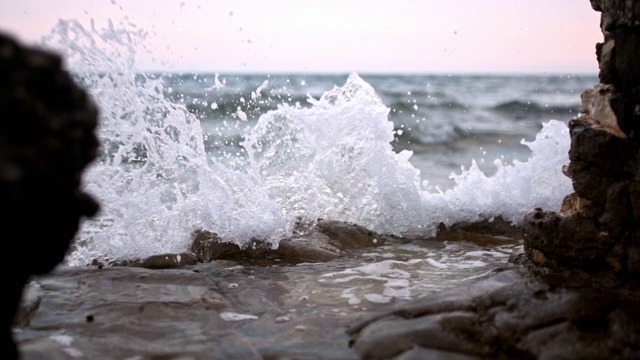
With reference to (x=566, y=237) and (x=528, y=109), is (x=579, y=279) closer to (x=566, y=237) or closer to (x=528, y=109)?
(x=566, y=237)

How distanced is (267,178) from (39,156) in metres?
4.35

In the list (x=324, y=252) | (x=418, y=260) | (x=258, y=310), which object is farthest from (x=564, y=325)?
(x=324, y=252)

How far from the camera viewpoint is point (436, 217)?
5.45 metres

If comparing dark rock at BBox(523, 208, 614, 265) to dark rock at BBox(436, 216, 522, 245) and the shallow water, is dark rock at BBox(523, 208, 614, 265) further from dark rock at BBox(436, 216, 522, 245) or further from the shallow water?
dark rock at BBox(436, 216, 522, 245)

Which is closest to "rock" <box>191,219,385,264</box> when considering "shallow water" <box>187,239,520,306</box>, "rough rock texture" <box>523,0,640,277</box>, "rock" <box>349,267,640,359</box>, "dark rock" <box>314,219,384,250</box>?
"dark rock" <box>314,219,384,250</box>

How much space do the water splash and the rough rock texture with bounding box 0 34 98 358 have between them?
2737 millimetres

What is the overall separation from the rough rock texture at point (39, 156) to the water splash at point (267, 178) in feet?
8.98

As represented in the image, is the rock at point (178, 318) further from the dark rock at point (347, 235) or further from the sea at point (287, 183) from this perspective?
the dark rock at point (347, 235)

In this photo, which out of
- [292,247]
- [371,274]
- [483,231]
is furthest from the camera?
[483,231]

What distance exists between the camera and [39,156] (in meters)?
1.60

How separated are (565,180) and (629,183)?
A: 302 centimetres

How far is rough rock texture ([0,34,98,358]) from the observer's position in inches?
61.2

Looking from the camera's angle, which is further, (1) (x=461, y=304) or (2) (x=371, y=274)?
(2) (x=371, y=274)

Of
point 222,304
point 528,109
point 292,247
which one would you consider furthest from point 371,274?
point 528,109
